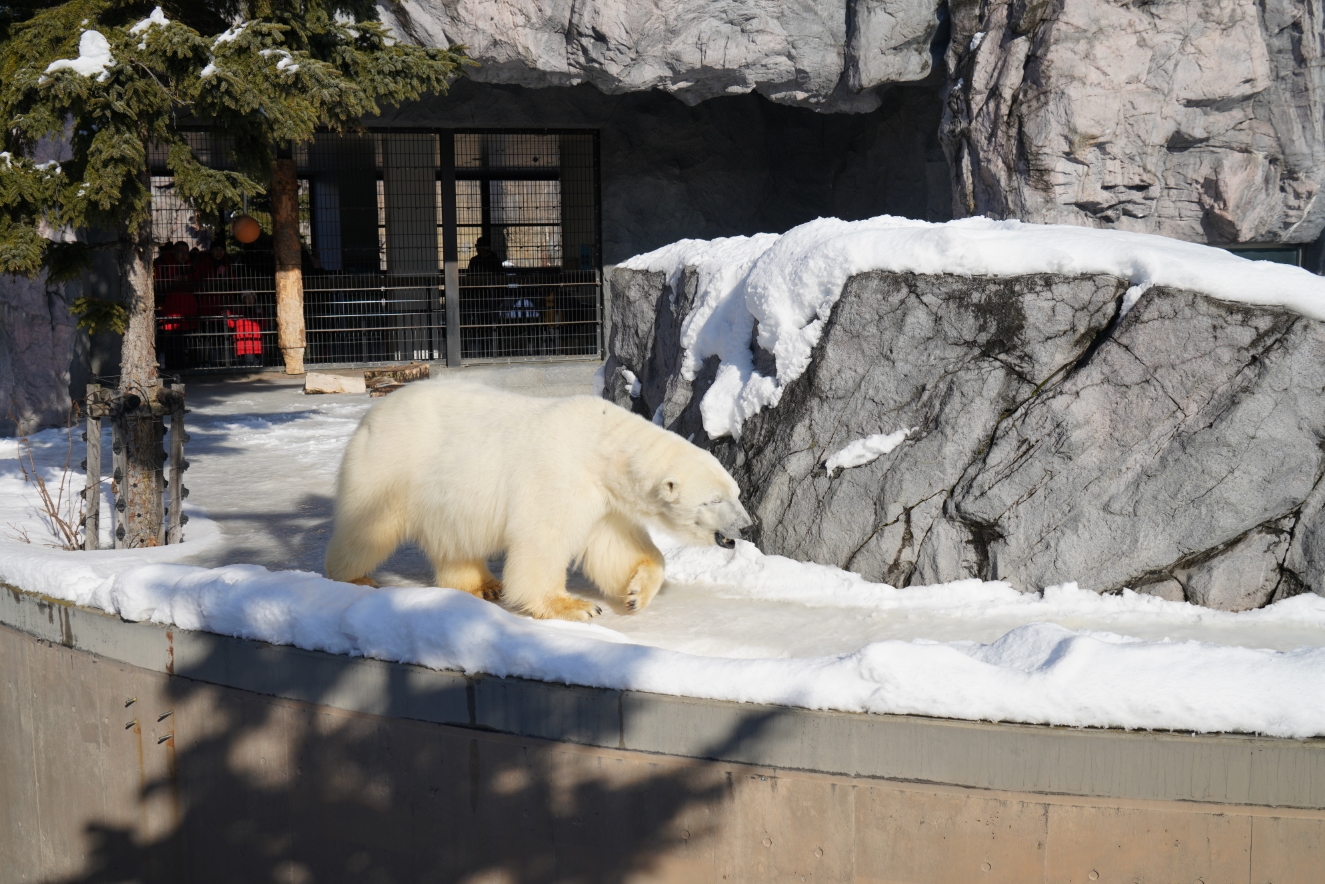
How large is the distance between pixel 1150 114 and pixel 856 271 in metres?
6.41

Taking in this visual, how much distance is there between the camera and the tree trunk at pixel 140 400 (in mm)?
4992

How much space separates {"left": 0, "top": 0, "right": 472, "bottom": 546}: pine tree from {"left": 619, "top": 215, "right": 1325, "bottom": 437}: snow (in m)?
1.93

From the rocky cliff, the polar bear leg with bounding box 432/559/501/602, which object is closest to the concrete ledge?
the polar bear leg with bounding box 432/559/501/602

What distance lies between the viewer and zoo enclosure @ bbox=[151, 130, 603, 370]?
1215 cm

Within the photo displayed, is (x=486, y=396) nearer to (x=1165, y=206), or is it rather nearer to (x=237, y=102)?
(x=237, y=102)

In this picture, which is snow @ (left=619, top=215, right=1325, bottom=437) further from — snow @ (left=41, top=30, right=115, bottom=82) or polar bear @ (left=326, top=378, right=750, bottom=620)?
snow @ (left=41, top=30, right=115, bottom=82)

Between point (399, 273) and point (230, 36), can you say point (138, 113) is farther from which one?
point (399, 273)

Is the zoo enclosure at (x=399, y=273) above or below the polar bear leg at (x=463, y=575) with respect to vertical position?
above

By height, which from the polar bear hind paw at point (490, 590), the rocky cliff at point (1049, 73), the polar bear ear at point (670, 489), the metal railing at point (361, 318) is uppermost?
the rocky cliff at point (1049, 73)

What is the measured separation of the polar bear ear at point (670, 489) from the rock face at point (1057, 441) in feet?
3.19

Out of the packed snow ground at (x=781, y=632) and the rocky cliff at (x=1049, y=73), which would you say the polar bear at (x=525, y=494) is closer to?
the packed snow ground at (x=781, y=632)

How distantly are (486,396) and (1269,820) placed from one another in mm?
2804

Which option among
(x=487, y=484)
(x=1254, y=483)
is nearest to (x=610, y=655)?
(x=487, y=484)

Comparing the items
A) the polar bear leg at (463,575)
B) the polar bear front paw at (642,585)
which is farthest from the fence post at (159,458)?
the polar bear front paw at (642,585)
